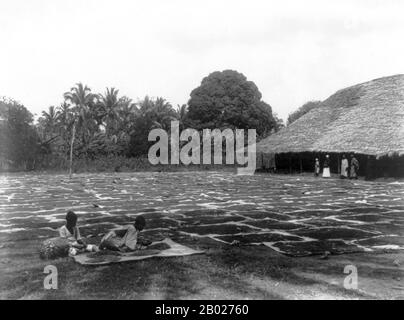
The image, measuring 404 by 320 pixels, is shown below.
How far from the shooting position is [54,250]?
269 inches

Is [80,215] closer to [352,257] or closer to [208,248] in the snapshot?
[208,248]

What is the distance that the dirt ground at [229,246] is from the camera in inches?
210

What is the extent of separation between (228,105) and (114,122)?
12.0 m

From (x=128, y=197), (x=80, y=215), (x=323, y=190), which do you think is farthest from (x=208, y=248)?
(x=323, y=190)

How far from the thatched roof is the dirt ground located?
25.2ft

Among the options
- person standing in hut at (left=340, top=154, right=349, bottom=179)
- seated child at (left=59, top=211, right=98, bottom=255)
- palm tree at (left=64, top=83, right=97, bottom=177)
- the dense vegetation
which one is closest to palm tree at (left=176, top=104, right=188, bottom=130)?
the dense vegetation

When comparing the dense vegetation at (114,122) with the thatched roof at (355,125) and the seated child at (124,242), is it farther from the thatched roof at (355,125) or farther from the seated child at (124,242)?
the seated child at (124,242)

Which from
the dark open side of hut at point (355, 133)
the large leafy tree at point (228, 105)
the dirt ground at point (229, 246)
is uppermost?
the large leafy tree at point (228, 105)

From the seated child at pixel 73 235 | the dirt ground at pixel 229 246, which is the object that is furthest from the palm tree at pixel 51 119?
the seated child at pixel 73 235

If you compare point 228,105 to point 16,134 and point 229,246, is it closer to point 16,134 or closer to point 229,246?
point 16,134

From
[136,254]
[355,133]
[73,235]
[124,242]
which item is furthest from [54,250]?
[355,133]

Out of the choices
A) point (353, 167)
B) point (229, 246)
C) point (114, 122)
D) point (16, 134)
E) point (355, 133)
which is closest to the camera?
point (229, 246)

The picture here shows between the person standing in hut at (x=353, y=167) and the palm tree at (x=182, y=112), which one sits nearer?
the person standing in hut at (x=353, y=167)

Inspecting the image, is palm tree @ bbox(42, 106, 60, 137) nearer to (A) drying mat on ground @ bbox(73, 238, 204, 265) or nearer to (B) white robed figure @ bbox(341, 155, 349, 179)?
(B) white robed figure @ bbox(341, 155, 349, 179)
